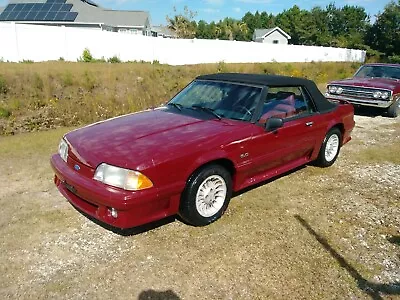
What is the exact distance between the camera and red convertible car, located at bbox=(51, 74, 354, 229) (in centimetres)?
295

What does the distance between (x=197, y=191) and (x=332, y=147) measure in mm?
2997

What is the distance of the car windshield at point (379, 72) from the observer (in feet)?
32.6

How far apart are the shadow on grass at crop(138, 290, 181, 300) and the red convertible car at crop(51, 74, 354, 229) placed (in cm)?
64

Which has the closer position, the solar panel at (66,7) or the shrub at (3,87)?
the shrub at (3,87)

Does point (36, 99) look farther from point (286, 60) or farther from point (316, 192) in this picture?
point (286, 60)

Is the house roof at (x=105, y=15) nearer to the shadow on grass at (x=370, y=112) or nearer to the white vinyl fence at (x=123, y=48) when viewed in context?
the white vinyl fence at (x=123, y=48)

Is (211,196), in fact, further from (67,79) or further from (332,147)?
(67,79)

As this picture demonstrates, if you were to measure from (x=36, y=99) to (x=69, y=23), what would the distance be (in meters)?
26.8

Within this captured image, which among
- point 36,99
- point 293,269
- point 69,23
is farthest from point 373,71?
point 69,23

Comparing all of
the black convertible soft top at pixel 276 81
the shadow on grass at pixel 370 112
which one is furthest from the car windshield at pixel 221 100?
the shadow on grass at pixel 370 112

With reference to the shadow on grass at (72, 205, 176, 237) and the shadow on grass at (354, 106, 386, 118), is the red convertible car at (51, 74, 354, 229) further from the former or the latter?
the shadow on grass at (354, 106, 386, 118)

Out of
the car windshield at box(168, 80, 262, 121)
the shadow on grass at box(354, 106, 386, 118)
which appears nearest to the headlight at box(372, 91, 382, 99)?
the shadow on grass at box(354, 106, 386, 118)

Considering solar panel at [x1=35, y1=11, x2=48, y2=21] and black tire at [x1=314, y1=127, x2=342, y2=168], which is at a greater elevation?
solar panel at [x1=35, y1=11, x2=48, y2=21]

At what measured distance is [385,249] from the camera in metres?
3.21
